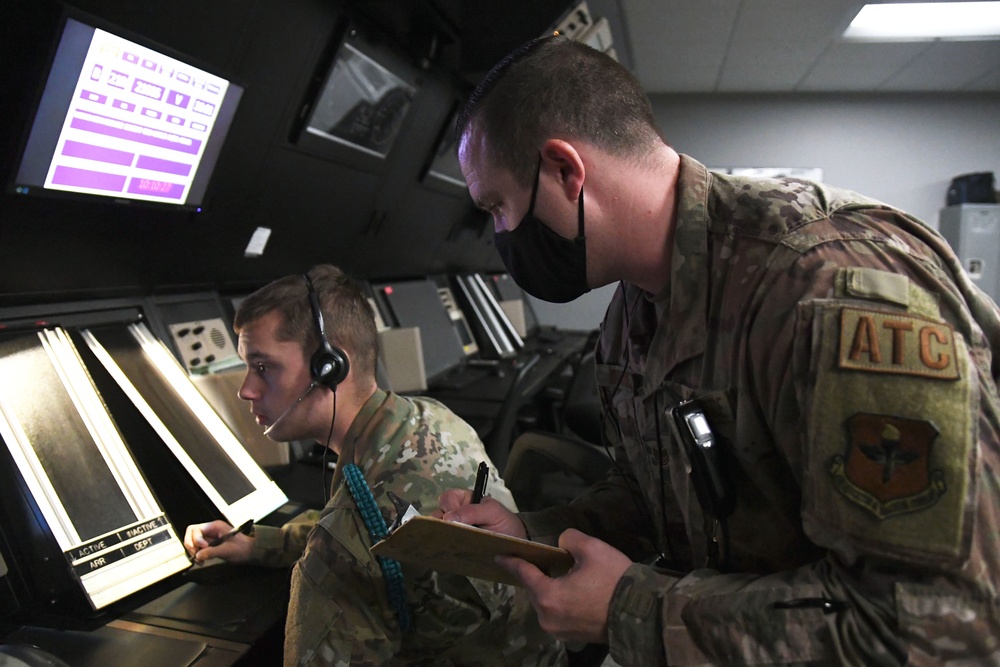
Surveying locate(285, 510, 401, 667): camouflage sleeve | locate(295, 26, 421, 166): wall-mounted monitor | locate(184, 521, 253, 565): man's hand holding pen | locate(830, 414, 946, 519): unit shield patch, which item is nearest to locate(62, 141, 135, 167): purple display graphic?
locate(295, 26, 421, 166): wall-mounted monitor

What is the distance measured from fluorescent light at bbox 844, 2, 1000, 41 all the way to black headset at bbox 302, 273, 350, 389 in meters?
3.24

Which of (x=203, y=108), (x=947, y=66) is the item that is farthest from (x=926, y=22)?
(x=203, y=108)

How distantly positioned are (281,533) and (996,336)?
3.85 ft

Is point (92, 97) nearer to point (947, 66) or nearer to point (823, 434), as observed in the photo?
point (823, 434)

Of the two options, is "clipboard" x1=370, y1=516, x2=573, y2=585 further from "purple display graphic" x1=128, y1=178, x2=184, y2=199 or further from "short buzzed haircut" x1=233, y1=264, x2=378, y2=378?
"purple display graphic" x1=128, y1=178, x2=184, y2=199

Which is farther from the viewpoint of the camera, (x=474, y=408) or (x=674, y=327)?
(x=474, y=408)

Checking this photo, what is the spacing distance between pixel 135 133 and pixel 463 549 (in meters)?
1.30

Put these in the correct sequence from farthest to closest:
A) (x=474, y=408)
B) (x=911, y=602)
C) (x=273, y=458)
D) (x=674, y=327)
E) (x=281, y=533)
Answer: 1. (x=474, y=408)
2. (x=273, y=458)
3. (x=281, y=533)
4. (x=674, y=327)
5. (x=911, y=602)

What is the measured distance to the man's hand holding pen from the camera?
1201 millimetres

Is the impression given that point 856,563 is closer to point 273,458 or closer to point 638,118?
point 638,118

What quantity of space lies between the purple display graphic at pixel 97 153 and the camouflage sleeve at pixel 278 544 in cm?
86

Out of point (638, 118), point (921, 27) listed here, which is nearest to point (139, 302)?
point (638, 118)

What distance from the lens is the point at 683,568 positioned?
3.09 feet

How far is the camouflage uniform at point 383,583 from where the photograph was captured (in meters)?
0.96
